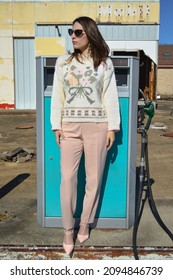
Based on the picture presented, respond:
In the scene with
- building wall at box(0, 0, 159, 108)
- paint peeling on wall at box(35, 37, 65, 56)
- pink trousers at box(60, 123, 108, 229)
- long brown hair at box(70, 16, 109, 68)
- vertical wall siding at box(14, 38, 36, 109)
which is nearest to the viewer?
long brown hair at box(70, 16, 109, 68)

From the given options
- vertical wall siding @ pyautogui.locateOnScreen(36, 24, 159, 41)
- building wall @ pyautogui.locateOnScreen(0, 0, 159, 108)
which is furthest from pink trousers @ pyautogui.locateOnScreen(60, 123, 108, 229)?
vertical wall siding @ pyautogui.locateOnScreen(36, 24, 159, 41)

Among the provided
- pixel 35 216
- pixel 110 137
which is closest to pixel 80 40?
pixel 110 137

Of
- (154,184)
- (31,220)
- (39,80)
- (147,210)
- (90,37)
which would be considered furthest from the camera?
(154,184)

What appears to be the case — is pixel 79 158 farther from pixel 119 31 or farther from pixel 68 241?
pixel 119 31

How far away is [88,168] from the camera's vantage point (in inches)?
116

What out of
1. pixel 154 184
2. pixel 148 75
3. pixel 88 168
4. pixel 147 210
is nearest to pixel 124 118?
pixel 88 168

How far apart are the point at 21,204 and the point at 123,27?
13.3 m

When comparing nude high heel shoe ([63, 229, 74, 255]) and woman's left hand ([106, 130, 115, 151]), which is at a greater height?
woman's left hand ([106, 130, 115, 151])

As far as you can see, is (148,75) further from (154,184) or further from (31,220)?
(31,220)

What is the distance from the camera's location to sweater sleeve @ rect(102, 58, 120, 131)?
2.80m

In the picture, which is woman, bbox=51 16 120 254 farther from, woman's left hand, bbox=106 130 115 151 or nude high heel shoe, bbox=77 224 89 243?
nude high heel shoe, bbox=77 224 89 243

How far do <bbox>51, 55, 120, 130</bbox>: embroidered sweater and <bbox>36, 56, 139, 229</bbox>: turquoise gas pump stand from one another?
12.9 inches

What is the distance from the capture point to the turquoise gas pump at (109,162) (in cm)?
315

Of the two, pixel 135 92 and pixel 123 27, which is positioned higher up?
pixel 123 27
